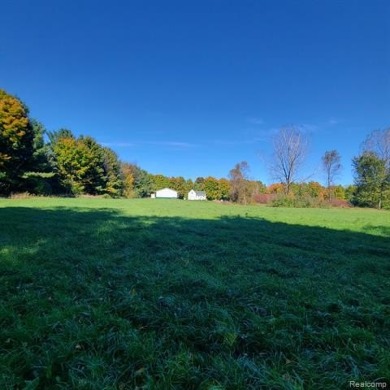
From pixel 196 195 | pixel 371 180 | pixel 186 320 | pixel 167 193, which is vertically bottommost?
pixel 186 320

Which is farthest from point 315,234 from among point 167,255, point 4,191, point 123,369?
point 4,191

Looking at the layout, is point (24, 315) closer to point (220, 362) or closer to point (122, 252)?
point (220, 362)

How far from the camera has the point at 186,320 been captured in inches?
105

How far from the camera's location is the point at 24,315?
2672 mm

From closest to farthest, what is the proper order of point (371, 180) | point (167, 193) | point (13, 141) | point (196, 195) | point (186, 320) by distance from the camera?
point (186, 320), point (13, 141), point (371, 180), point (167, 193), point (196, 195)

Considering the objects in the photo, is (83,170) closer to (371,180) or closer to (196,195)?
(371,180)

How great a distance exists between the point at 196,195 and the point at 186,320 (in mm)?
91959

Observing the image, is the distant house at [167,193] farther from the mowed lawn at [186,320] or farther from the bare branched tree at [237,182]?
the mowed lawn at [186,320]

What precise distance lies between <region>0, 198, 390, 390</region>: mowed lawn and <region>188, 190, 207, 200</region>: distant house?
287 feet

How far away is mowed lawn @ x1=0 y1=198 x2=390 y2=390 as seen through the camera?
1916mm

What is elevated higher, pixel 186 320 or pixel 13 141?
pixel 13 141

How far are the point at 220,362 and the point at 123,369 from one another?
28.1 inches

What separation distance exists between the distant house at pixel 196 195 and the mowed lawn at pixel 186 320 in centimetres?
8740

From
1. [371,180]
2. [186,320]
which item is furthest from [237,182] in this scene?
[186,320]
